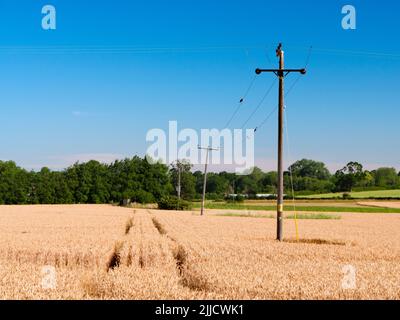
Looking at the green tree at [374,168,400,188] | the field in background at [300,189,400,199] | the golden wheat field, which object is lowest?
the golden wheat field

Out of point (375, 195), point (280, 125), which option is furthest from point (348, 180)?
point (280, 125)

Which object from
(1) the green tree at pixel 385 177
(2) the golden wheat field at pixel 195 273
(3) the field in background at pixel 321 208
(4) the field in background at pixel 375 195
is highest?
(1) the green tree at pixel 385 177

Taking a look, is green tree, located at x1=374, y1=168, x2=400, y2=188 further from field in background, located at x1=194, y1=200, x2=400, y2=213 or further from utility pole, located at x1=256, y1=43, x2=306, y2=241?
utility pole, located at x1=256, y1=43, x2=306, y2=241

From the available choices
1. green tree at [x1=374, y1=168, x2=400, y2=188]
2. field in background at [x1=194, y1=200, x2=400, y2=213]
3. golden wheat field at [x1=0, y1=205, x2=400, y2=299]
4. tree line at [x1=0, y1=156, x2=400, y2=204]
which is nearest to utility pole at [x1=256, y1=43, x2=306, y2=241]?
golden wheat field at [x1=0, y1=205, x2=400, y2=299]

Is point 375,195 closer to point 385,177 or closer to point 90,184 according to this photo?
point 385,177

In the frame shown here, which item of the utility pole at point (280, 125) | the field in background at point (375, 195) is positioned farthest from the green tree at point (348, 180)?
the utility pole at point (280, 125)

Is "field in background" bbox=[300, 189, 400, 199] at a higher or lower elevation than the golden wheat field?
higher

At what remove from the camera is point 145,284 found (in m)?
11.4

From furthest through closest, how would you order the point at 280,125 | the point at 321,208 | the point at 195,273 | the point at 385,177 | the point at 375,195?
the point at 385,177
the point at 375,195
the point at 321,208
the point at 280,125
the point at 195,273

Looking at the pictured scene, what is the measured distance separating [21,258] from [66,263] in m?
1.69

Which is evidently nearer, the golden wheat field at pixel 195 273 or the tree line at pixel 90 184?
the golden wheat field at pixel 195 273

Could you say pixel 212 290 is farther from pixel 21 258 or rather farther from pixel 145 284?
pixel 21 258

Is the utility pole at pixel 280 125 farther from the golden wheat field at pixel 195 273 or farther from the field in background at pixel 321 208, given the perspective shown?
the field in background at pixel 321 208

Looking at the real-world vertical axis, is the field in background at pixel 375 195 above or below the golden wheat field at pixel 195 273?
above
